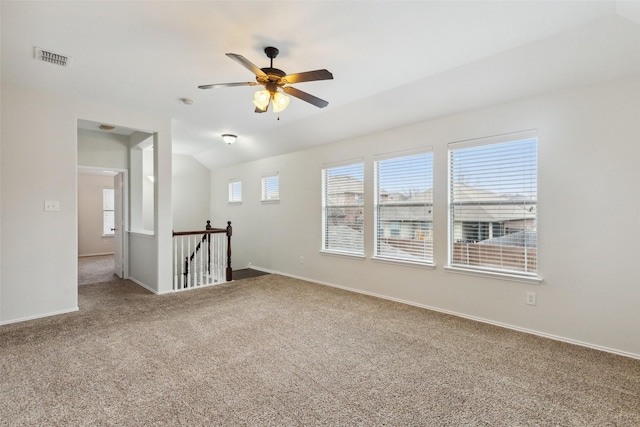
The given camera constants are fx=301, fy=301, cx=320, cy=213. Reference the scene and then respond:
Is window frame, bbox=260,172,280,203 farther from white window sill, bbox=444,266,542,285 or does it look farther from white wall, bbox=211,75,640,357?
white window sill, bbox=444,266,542,285

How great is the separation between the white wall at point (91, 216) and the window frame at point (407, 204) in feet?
29.1

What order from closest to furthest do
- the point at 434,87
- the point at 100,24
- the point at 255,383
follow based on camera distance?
the point at 255,383 < the point at 100,24 < the point at 434,87

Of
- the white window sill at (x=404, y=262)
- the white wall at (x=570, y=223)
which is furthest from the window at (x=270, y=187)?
the white wall at (x=570, y=223)

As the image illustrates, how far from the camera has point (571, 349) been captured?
2861 mm

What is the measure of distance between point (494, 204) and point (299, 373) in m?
2.86

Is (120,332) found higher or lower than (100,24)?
lower

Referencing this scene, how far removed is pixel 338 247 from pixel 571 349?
3324 mm

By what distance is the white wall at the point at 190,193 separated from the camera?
7820 mm

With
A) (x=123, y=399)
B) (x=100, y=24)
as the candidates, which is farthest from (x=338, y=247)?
(x=100, y=24)

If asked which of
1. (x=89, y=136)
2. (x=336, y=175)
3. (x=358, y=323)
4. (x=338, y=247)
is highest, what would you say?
(x=89, y=136)

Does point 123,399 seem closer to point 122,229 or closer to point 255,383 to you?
point 255,383

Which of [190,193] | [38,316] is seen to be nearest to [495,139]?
[38,316]

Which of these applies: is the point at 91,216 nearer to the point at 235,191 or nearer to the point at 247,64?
the point at 235,191

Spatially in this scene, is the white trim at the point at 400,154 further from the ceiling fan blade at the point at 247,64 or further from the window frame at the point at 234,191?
the window frame at the point at 234,191
